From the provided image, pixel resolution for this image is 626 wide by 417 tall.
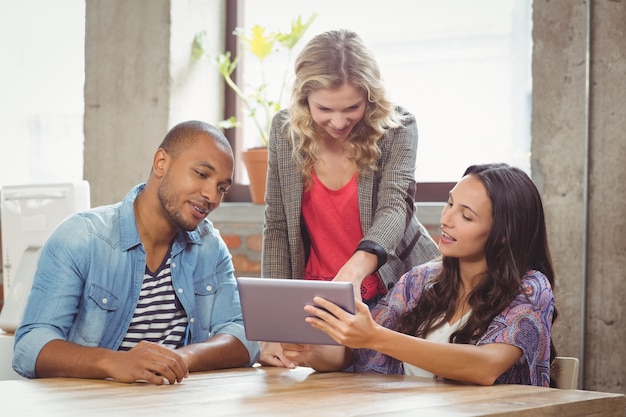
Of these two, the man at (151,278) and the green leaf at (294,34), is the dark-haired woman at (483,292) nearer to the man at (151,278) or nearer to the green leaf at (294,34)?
the man at (151,278)

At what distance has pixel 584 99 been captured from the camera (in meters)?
3.21

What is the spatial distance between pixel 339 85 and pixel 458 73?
5.24 feet

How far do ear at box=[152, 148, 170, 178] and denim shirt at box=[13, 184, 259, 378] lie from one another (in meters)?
0.10

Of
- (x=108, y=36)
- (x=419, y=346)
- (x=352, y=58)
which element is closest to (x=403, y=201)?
(x=352, y=58)

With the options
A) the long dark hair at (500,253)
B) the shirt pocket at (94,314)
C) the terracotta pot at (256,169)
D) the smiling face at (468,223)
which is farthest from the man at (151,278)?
the terracotta pot at (256,169)

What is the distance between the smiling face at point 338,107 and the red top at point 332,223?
0.19 meters

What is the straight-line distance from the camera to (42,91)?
202 inches

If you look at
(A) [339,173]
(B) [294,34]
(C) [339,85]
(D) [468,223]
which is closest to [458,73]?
(B) [294,34]

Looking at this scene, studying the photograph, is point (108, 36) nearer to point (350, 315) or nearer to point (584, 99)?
point (584, 99)

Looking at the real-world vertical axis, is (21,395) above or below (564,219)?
below

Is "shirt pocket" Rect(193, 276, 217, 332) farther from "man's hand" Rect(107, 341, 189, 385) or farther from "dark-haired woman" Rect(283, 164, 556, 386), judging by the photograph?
"man's hand" Rect(107, 341, 189, 385)

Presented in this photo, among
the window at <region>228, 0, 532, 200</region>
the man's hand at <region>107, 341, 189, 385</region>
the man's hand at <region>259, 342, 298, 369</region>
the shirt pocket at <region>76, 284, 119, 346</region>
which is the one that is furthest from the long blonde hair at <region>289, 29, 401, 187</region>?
the window at <region>228, 0, 532, 200</region>

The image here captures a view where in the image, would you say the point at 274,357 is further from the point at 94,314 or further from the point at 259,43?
the point at 259,43

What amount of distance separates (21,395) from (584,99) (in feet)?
7.46
